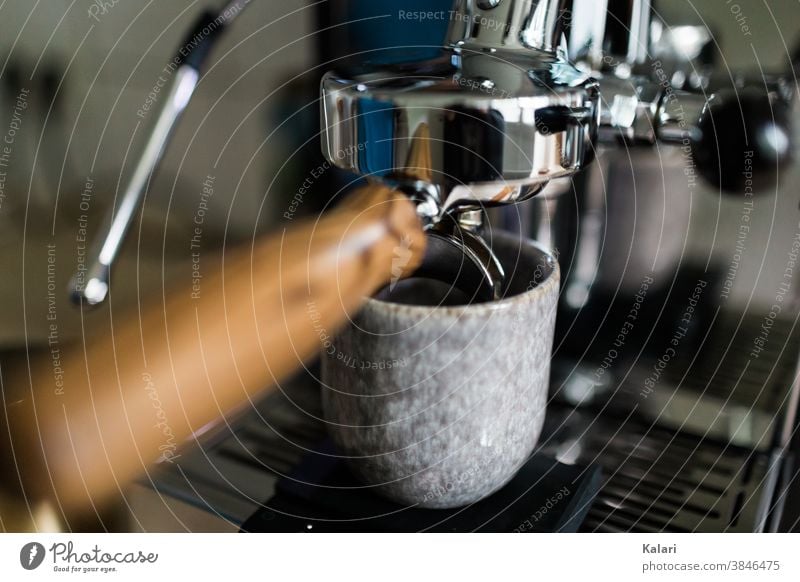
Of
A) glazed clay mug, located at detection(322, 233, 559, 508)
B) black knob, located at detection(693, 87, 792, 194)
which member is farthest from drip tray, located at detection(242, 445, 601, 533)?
black knob, located at detection(693, 87, 792, 194)

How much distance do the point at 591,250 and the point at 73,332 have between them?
8.1 inches

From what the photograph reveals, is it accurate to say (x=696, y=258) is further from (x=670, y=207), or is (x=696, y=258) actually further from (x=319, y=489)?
(x=319, y=489)

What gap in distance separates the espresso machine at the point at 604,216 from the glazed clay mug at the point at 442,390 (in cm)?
3

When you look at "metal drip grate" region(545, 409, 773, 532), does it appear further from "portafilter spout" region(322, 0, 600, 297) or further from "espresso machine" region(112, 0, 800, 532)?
"portafilter spout" region(322, 0, 600, 297)

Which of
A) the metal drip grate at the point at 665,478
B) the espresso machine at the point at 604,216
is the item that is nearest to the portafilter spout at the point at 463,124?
the espresso machine at the point at 604,216

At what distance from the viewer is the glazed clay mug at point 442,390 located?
0.59 feet

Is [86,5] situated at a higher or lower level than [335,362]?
higher

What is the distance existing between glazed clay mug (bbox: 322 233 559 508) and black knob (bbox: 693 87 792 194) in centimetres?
7

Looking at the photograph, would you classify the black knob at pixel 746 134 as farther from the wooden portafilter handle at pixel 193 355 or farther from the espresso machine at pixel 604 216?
the wooden portafilter handle at pixel 193 355

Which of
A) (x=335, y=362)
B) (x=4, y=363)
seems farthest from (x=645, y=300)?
(x=4, y=363)

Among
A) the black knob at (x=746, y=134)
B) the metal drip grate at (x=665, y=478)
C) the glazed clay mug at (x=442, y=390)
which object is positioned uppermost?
the black knob at (x=746, y=134)

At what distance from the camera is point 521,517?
22 centimetres

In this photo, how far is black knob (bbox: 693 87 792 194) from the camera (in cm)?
22

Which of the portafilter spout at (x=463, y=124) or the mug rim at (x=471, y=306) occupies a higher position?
the portafilter spout at (x=463, y=124)
